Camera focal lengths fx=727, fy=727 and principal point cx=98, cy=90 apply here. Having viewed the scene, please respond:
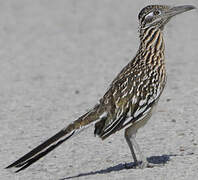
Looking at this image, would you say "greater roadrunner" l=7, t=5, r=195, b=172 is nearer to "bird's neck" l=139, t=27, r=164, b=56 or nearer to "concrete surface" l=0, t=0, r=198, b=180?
"bird's neck" l=139, t=27, r=164, b=56

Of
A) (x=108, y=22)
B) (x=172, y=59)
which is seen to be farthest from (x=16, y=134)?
(x=108, y=22)

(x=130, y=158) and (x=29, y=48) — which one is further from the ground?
(x=29, y=48)

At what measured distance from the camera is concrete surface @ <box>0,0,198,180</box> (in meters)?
9.50

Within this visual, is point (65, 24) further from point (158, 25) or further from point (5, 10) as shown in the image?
point (158, 25)

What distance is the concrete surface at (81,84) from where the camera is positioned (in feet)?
31.2

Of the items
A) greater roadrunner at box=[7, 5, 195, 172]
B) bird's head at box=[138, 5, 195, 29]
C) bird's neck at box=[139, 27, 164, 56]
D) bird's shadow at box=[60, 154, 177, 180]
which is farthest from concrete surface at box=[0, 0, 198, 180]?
bird's head at box=[138, 5, 195, 29]

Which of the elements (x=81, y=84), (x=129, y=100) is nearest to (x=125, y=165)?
(x=129, y=100)

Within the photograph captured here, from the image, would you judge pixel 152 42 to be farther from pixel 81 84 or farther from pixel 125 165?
pixel 81 84

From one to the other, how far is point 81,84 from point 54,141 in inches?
242

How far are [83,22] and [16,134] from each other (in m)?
10.2

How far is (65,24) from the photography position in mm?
21125

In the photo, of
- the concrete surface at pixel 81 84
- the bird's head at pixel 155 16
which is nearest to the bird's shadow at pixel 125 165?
the concrete surface at pixel 81 84

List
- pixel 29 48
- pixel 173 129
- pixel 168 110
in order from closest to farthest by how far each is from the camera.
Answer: pixel 173 129 → pixel 168 110 → pixel 29 48

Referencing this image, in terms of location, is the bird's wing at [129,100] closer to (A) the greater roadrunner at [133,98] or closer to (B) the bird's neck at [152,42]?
(A) the greater roadrunner at [133,98]
